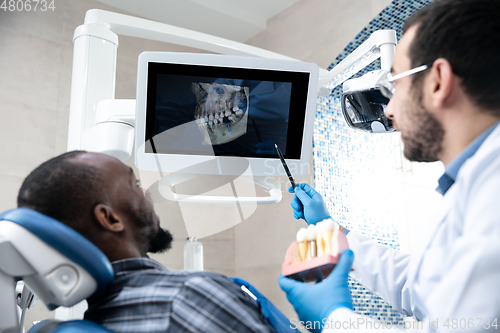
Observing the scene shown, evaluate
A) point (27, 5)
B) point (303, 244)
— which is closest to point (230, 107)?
point (303, 244)

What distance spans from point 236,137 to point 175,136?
0.21 meters

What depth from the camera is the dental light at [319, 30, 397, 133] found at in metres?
1.54

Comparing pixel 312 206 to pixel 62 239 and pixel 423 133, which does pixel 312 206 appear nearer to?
pixel 423 133

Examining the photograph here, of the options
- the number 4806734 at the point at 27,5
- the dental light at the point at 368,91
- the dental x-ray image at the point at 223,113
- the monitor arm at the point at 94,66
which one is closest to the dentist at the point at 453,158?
the dental light at the point at 368,91

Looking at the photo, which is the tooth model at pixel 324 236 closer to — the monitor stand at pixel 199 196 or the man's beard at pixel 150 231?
the man's beard at pixel 150 231

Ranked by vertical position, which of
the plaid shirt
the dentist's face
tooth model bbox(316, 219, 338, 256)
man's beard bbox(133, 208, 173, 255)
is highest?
the dentist's face

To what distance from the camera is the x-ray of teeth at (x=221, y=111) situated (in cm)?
152

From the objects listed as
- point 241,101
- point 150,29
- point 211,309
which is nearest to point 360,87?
point 241,101

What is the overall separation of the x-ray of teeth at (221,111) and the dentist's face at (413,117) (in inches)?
22.3

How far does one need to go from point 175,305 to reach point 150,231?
1.03ft

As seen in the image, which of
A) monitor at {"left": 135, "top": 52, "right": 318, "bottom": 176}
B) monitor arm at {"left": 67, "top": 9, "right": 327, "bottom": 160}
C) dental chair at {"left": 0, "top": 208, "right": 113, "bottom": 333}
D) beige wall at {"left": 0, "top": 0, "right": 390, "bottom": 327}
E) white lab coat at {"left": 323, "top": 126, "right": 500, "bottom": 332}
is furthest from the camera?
beige wall at {"left": 0, "top": 0, "right": 390, "bottom": 327}

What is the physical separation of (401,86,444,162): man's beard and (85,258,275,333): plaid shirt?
520 mm

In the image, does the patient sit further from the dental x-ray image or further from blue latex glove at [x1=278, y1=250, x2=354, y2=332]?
the dental x-ray image

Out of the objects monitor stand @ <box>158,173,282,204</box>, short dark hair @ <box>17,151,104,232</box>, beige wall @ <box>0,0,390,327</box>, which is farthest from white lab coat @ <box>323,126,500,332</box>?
beige wall @ <box>0,0,390,327</box>
